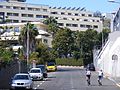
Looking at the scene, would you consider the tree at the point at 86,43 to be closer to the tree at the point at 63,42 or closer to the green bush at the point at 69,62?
the green bush at the point at 69,62

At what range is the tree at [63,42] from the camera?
436ft

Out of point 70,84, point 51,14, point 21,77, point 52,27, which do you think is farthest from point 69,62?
point 21,77

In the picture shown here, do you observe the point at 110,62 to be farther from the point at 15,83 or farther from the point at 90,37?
the point at 90,37

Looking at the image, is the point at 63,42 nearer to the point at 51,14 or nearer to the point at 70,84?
the point at 51,14

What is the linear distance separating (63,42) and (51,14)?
123 feet

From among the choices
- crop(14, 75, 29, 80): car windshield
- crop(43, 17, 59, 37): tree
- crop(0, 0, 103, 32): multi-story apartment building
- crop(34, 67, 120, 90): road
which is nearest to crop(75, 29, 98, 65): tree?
crop(43, 17, 59, 37): tree

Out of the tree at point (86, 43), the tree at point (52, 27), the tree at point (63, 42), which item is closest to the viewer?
the tree at point (63, 42)

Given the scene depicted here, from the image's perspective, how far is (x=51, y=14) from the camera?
169875 mm

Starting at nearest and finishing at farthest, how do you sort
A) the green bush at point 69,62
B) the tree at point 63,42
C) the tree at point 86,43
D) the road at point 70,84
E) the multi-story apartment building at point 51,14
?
the road at point 70,84, the tree at point 63,42, the green bush at point 69,62, the tree at point 86,43, the multi-story apartment building at point 51,14

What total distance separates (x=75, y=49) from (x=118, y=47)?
6387cm

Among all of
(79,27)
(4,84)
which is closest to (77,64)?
(79,27)

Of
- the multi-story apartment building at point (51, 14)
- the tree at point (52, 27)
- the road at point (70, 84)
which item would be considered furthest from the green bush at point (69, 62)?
the road at point (70, 84)

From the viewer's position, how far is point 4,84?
1567 inches

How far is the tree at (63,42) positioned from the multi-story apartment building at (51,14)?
62.5ft
